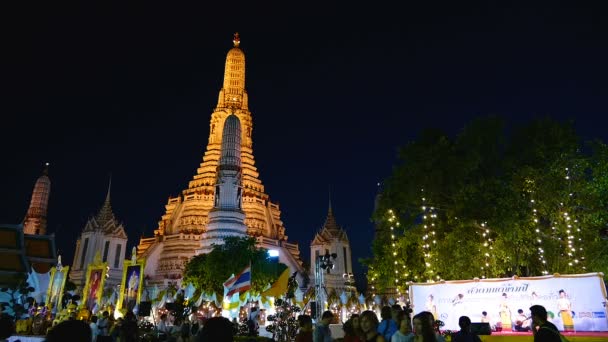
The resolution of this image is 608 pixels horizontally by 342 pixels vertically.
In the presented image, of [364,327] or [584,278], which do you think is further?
[584,278]

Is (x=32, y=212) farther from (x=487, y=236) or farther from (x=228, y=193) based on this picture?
(x=487, y=236)

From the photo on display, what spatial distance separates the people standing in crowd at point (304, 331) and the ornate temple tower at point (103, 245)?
164 feet

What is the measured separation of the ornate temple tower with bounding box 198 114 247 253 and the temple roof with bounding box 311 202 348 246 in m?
14.0

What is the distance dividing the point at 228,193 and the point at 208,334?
42713 millimetres

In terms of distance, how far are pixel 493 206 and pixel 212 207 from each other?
33.0m

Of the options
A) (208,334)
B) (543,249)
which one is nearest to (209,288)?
(543,249)

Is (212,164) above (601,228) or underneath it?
above

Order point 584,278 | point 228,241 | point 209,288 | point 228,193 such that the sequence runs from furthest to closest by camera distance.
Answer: point 228,193 < point 228,241 < point 209,288 < point 584,278

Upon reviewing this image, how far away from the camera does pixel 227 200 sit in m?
45.2

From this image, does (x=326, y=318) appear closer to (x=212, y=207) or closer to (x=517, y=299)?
(x=517, y=299)

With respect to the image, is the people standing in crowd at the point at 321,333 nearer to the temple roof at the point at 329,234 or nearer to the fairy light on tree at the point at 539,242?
the fairy light on tree at the point at 539,242

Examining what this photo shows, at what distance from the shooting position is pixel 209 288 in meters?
33.9

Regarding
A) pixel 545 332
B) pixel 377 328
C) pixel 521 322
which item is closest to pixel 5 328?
pixel 377 328

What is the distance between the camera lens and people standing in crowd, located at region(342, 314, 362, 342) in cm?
671
